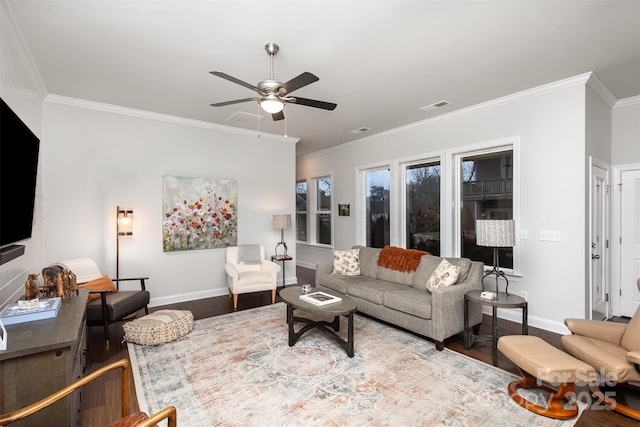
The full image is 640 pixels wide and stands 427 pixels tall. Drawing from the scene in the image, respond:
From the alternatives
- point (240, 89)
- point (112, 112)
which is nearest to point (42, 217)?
point (112, 112)

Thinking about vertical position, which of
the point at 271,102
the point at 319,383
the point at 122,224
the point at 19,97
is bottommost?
the point at 319,383

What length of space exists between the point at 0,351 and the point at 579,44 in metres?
4.57

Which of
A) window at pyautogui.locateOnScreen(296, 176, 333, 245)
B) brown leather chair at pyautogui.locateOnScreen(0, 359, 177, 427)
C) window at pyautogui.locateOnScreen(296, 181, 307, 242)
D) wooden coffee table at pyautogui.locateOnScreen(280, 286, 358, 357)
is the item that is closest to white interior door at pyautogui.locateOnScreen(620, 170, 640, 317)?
wooden coffee table at pyautogui.locateOnScreen(280, 286, 358, 357)

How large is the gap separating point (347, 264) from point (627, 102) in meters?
4.16

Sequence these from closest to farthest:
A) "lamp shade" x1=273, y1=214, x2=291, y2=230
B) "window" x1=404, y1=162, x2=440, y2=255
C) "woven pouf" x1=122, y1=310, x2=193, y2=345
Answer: "woven pouf" x1=122, y1=310, x2=193, y2=345 → "window" x1=404, y1=162, x2=440, y2=255 → "lamp shade" x1=273, y1=214, x2=291, y2=230

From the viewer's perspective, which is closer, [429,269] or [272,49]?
[272,49]

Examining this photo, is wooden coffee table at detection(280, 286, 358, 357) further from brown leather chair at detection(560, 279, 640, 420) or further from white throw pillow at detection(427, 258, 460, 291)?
brown leather chair at detection(560, 279, 640, 420)

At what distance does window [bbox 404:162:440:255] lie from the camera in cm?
505

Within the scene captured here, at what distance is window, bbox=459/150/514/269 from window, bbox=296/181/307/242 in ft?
13.5

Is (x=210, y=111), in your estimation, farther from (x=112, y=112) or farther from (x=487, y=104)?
(x=487, y=104)

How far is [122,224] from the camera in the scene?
169 inches

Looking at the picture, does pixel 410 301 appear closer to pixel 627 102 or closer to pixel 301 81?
pixel 301 81

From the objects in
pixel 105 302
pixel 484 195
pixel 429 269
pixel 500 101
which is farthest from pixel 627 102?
pixel 105 302

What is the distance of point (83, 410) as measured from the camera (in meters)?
2.22
